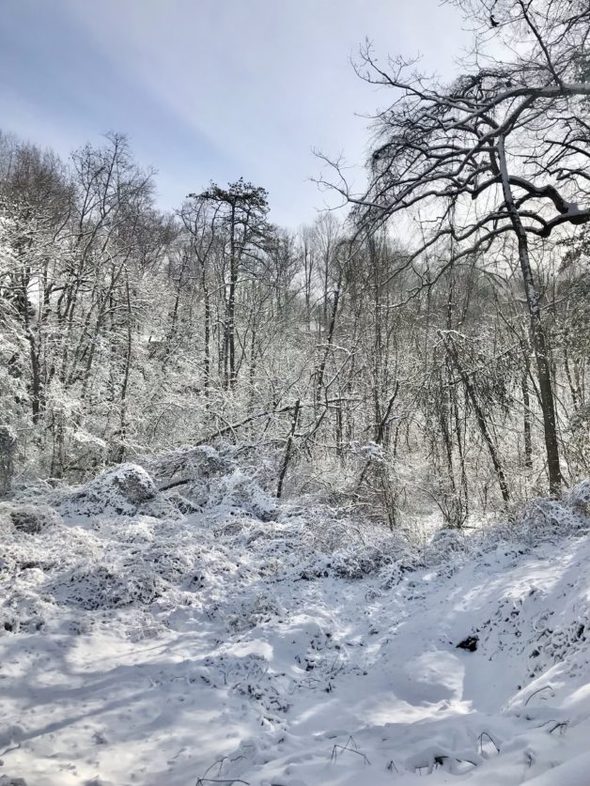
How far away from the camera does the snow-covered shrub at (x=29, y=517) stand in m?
6.30

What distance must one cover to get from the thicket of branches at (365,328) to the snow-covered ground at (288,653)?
2.86 metres

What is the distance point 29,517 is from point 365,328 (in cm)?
971

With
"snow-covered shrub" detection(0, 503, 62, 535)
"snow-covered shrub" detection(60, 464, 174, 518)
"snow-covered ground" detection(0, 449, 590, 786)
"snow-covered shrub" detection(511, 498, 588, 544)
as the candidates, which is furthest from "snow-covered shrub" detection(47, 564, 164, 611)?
"snow-covered shrub" detection(511, 498, 588, 544)

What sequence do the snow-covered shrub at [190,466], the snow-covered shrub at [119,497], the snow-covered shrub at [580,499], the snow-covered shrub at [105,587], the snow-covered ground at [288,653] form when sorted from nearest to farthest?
the snow-covered ground at [288,653]
the snow-covered shrub at [105,587]
the snow-covered shrub at [580,499]
the snow-covered shrub at [119,497]
the snow-covered shrub at [190,466]

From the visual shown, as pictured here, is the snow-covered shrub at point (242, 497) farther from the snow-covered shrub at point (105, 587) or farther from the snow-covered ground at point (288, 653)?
the snow-covered shrub at point (105, 587)

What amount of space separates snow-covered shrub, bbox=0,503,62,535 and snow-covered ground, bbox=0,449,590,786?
0.09 ft

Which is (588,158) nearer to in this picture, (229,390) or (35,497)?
(229,390)

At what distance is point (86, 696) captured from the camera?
360 cm

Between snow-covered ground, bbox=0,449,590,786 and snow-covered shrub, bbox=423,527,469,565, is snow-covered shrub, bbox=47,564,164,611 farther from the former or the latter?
snow-covered shrub, bbox=423,527,469,565

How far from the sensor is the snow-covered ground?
2.82 m

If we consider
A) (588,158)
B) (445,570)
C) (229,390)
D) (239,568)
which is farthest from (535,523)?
(229,390)

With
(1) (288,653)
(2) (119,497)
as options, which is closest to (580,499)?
(1) (288,653)

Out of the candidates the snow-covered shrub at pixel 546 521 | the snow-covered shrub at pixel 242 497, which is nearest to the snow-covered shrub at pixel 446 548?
the snow-covered shrub at pixel 546 521

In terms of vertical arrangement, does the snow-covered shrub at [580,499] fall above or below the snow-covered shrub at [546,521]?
above
